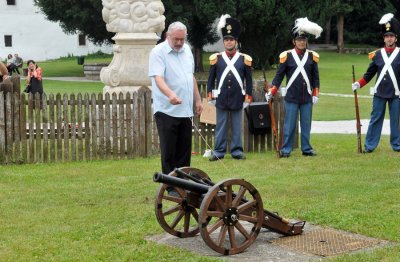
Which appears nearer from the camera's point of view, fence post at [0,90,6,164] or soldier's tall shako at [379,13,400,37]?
fence post at [0,90,6,164]

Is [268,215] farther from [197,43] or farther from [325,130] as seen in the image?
[197,43]

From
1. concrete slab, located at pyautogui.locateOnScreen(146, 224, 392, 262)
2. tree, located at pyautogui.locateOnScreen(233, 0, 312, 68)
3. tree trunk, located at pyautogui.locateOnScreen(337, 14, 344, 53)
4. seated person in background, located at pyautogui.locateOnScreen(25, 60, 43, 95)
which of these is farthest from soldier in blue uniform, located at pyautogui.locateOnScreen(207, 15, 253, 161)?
tree trunk, located at pyautogui.locateOnScreen(337, 14, 344, 53)

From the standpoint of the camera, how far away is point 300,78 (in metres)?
12.7

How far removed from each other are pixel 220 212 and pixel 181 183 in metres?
0.41

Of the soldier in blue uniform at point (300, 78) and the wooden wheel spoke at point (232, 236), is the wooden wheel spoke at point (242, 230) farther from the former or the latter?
the soldier in blue uniform at point (300, 78)

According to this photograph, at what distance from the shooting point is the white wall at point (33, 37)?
2547 inches

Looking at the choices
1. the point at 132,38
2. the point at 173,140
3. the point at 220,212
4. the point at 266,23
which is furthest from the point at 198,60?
the point at 220,212

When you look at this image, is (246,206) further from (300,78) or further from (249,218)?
(300,78)

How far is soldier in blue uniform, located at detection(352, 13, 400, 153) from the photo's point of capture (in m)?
12.8

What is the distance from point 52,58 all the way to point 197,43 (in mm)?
27420

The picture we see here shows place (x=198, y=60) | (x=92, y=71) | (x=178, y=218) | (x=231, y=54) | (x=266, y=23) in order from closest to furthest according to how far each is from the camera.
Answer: (x=178, y=218), (x=231, y=54), (x=266, y=23), (x=92, y=71), (x=198, y=60)

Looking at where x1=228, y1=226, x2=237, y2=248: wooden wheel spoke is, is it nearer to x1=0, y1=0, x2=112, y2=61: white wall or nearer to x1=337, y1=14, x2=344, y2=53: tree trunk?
x1=337, y1=14, x2=344, y2=53: tree trunk

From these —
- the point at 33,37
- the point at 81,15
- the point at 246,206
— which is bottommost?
the point at 246,206

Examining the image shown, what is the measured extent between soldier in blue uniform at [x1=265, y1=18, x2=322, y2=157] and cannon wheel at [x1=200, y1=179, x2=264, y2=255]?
5758 mm
